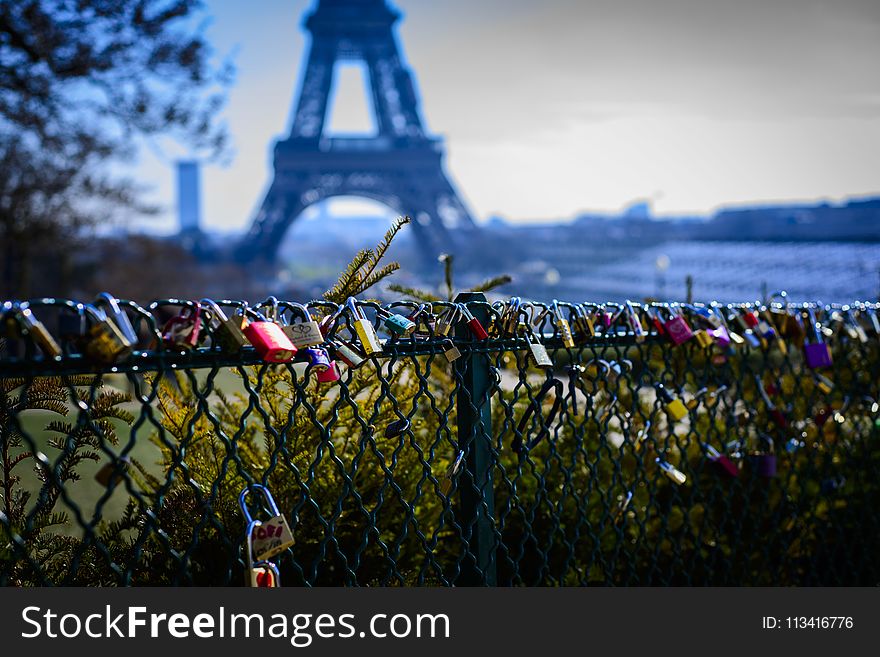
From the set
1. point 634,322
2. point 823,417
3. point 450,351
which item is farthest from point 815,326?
point 450,351

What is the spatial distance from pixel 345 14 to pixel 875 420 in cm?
4320

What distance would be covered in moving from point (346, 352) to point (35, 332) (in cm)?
64

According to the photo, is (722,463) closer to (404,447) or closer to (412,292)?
(404,447)

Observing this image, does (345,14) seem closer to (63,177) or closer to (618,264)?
(618,264)

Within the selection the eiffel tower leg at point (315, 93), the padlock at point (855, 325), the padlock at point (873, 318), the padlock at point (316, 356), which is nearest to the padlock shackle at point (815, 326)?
the padlock at point (855, 325)

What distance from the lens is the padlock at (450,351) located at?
6.93 feet

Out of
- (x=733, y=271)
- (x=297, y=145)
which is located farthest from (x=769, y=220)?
(x=297, y=145)

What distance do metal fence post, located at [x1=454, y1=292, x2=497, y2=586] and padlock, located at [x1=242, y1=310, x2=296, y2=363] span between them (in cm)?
61

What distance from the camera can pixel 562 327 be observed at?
2369mm

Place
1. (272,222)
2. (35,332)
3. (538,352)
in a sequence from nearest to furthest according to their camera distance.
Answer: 1. (35,332)
2. (538,352)
3. (272,222)

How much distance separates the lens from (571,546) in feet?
8.54

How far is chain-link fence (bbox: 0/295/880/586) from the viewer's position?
5.87 feet

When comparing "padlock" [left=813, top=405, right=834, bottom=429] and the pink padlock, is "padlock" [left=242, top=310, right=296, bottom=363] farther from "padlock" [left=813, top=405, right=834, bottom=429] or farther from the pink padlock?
"padlock" [left=813, top=405, right=834, bottom=429]

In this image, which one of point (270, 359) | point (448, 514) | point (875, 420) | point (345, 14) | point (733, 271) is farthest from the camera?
point (345, 14)
